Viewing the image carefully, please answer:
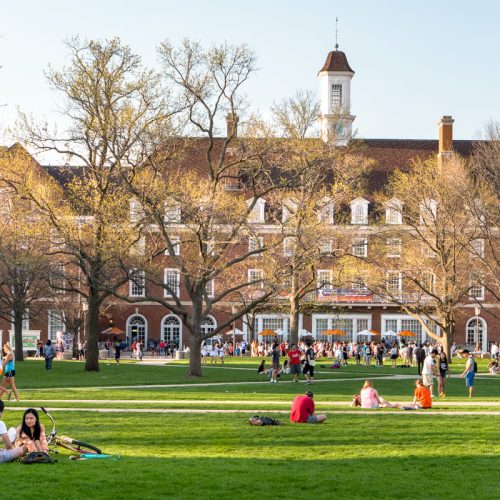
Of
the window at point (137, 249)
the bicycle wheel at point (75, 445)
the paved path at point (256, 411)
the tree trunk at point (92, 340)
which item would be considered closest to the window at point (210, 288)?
the window at point (137, 249)

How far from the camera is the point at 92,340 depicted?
44.2 meters

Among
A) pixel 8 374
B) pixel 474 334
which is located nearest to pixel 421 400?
pixel 8 374

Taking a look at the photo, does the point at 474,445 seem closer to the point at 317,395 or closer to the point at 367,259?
the point at 317,395

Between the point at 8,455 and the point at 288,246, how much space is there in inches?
1089

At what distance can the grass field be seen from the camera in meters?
13.9

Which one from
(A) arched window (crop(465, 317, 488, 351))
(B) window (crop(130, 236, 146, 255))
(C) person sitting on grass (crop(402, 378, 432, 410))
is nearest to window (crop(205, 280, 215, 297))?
(A) arched window (crop(465, 317, 488, 351))

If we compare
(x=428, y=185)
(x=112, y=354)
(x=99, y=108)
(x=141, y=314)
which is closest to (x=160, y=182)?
(x=99, y=108)

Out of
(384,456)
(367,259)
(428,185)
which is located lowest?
(384,456)

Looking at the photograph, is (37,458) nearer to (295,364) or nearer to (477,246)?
(295,364)

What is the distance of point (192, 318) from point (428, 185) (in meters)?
18.5

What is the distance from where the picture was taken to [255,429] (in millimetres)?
20562

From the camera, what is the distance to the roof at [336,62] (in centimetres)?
8319

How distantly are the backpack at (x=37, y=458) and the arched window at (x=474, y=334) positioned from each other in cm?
5900

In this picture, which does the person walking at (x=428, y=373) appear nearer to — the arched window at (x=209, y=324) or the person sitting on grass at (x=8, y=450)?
the person sitting on grass at (x=8, y=450)
